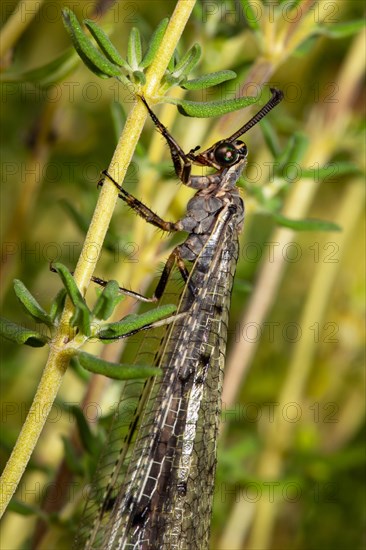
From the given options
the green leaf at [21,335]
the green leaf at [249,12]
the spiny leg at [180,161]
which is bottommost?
the green leaf at [21,335]

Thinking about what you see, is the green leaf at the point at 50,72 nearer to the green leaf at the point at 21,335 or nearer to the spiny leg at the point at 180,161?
the spiny leg at the point at 180,161

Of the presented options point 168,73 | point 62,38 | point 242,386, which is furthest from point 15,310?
point 168,73

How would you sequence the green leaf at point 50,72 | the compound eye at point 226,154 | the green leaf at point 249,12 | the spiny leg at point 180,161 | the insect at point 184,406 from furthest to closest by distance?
the compound eye at point 226,154
the spiny leg at point 180,161
the green leaf at point 50,72
the insect at point 184,406
the green leaf at point 249,12

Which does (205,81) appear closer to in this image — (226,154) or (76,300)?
(76,300)

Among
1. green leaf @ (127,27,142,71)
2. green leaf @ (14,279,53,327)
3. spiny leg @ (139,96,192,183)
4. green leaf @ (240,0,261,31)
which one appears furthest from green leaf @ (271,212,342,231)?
green leaf @ (14,279,53,327)

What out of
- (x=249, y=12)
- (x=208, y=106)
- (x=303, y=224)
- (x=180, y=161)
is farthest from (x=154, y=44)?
(x=303, y=224)

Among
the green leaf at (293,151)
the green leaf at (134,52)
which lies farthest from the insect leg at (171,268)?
the green leaf at (134,52)
